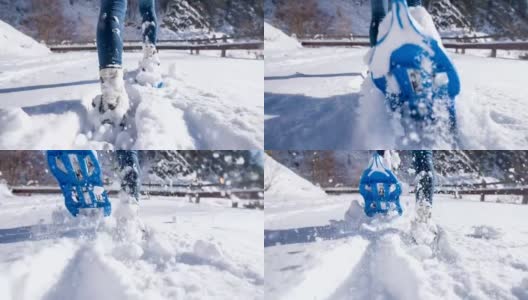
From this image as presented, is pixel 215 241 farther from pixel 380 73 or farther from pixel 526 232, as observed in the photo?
pixel 526 232

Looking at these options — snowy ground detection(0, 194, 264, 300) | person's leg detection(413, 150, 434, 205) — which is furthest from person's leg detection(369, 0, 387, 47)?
snowy ground detection(0, 194, 264, 300)

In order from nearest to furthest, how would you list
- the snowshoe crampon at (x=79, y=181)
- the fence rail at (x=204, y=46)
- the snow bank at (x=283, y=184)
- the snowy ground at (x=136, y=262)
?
the snowy ground at (x=136, y=262) < the snowshoe crampon at (x=79, y=181) < the snow bank at (x=283, y=184) < the fence rail at (x=204, y=46)

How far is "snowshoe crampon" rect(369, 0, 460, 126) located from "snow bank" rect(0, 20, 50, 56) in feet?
8.72

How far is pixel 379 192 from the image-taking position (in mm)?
1703

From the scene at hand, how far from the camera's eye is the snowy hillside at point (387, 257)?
41.1 inches

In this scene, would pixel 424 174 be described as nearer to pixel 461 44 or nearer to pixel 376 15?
pixel 376 15

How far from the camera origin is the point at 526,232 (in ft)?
5.23

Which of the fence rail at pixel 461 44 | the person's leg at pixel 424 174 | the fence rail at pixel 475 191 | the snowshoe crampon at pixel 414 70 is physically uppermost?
the fence rail at pixel 461 44

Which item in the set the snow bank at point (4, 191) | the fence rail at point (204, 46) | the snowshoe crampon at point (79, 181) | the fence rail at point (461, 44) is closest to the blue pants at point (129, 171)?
the snowshoe crampon at point (79, 181)

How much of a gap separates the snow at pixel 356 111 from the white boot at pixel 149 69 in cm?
40

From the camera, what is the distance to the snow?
3.76 ft

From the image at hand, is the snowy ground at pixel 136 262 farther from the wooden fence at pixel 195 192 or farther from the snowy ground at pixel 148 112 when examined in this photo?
the snowy ground at pixel 148 112

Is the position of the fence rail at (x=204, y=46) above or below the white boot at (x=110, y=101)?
above

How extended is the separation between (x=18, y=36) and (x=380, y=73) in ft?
11.3
